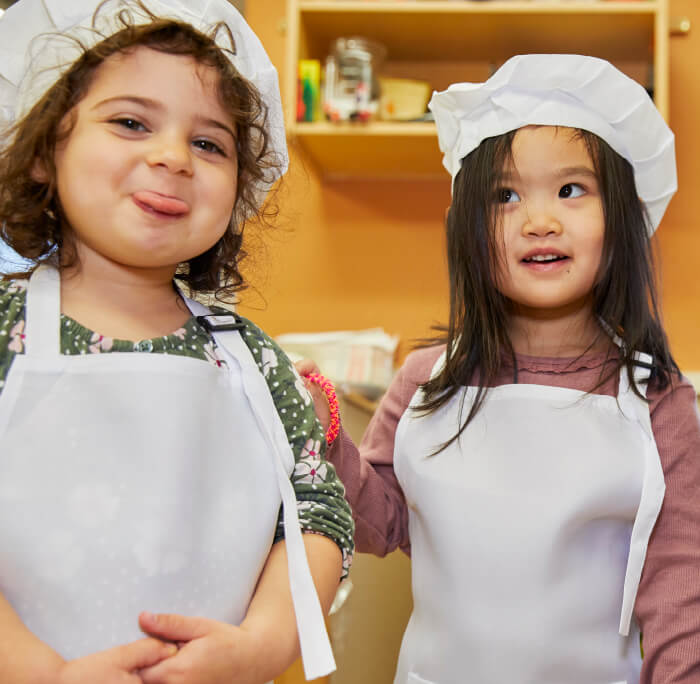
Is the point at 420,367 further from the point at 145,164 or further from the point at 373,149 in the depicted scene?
the point at 373,149

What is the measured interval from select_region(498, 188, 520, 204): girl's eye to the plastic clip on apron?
422 millimetres

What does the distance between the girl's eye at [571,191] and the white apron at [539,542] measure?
220mm

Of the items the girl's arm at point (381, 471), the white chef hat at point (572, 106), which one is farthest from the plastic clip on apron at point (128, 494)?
the white chef hat at point (572, 106)

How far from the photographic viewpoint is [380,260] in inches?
81.0

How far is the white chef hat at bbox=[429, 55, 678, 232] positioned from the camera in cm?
89

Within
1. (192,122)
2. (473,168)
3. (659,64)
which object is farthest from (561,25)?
(192,122)

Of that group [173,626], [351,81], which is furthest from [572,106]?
[351,81]

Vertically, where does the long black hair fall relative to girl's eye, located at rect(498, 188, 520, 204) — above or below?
below

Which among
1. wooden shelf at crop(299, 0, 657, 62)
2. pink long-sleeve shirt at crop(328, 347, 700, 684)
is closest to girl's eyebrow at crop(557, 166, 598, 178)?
pink long-sleeve shirt at crop(328, 347, 700, 684)

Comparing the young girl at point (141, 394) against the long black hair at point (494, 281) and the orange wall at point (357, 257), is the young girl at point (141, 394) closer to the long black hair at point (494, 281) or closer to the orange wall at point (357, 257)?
the long black hair at point (494, 281)

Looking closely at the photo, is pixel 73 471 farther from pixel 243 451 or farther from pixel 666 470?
pixel 666 470

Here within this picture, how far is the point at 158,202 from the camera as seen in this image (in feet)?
2.09

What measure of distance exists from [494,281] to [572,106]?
22cm

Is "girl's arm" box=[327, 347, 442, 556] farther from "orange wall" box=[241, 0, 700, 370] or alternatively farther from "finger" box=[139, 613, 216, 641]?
"orange wall" box=[241, 0, 700, 370]
